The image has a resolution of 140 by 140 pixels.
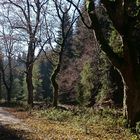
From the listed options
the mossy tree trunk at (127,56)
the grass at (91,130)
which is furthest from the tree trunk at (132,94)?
the grass at (91,130)

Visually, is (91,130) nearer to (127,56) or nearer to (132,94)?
(132,94)

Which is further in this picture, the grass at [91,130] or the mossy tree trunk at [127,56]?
the mossy tree trunk at [127,56]

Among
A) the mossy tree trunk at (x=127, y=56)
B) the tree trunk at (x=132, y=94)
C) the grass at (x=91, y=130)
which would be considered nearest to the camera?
the grass at (x=91, y=130)

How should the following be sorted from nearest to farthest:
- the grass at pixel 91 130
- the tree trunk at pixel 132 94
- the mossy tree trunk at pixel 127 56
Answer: the grass at pixel 91 130 → the mossy tree trunk at pixel 127 56 → the tree trunk at pixel 132 94

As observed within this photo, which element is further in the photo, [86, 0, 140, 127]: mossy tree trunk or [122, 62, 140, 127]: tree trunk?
[122, 62, 140, 127]: tree trunk

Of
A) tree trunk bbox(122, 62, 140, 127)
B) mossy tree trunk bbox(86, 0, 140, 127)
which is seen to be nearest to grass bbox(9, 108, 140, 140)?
tree trunk bbox(122, 62, 140, 127)

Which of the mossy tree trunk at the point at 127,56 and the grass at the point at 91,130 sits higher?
the mossy tree trunk at the point at 127,56

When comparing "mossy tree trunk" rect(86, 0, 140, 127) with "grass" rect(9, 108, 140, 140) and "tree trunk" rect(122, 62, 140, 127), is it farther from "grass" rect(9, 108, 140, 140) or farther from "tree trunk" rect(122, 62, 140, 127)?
"grass" rect(9, 108, 140, 140)

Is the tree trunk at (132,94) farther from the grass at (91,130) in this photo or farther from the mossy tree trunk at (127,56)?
the grass at (91,130)

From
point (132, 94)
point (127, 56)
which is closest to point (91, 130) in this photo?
point (132, 94)

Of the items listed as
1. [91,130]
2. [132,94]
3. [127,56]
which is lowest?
[91,130]

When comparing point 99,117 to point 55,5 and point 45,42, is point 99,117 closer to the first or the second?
point 55,5

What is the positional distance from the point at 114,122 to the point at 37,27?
20.0m

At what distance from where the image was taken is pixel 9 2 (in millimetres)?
36562
